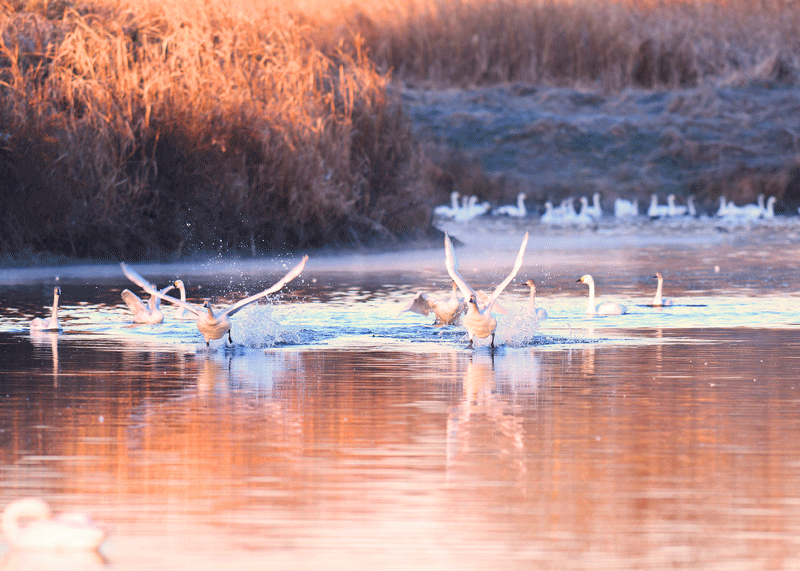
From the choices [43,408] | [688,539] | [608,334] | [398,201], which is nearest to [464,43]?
[398,201]

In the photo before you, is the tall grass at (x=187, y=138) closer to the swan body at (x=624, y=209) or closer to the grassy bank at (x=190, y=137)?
the grassy bank at (x=190, y=137)

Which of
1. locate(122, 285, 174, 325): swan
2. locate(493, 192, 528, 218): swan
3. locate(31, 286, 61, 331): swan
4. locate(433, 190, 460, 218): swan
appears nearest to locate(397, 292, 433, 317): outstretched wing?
locate(122, 285, 174, 325): swan

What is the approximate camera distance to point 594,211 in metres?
35.4

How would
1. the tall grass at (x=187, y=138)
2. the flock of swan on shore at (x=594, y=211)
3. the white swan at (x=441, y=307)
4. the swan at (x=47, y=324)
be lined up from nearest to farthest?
the swan at (x=47, y=324), the white swan at (x=441, y=307), the tall grass at (x=187, y=138), the flock of swan on shore at (x=594, y=211)

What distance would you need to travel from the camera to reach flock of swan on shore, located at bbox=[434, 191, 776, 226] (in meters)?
33.8

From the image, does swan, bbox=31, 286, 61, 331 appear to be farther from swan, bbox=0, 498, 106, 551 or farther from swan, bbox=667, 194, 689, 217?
swan, bbox=667, 194, 689, 217

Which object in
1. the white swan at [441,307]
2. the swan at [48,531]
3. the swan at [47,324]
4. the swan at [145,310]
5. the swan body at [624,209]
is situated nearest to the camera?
the swan at [48,531]

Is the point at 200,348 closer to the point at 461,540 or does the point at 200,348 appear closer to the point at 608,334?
the point at 608,334

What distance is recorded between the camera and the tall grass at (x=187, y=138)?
2028 centimetres

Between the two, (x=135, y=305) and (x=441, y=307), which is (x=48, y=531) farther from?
(x=135, y=305)

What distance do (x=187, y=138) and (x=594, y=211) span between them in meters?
15.6

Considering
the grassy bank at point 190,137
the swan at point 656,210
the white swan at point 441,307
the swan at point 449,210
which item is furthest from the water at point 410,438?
the swan at point 656,210

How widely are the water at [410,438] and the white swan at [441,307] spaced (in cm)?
16

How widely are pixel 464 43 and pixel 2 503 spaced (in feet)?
130
